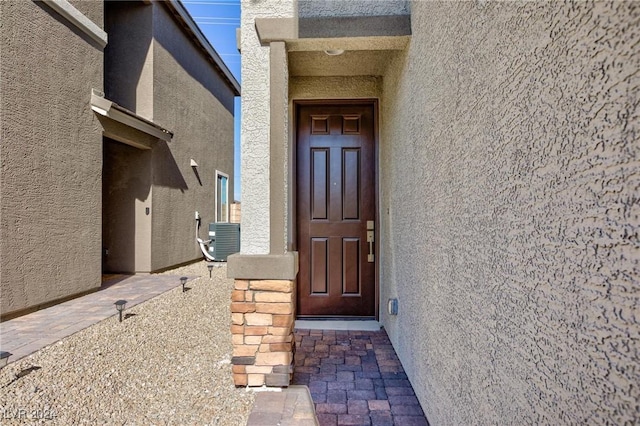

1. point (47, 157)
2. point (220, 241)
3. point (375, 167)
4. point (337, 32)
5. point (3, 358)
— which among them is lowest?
point (3, 358)

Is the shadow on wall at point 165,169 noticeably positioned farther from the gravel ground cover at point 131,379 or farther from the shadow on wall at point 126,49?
the gravel ground cover at point 131,379

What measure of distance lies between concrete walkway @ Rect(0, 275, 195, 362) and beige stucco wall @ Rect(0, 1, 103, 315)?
21cm

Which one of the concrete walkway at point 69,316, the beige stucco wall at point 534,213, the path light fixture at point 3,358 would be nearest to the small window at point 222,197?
the concrete walkway at point 69,316

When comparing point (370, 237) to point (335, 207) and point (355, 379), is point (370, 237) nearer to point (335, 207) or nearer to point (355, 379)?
point (335, 207)

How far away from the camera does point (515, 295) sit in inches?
38.3

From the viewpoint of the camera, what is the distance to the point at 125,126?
566 centimetres

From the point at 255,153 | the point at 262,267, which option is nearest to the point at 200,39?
the point at 255,153

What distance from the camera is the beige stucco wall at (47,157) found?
3627 mm

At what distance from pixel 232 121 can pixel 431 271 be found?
35.0ft

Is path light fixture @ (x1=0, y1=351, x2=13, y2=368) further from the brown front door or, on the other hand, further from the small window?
the small window

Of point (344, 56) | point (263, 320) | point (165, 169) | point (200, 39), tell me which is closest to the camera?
point (263, 320)

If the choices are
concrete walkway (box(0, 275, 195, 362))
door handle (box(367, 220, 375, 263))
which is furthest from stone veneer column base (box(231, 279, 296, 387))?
concrete walkway (box(0, 275, 195, 362))

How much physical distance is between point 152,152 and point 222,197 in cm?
399

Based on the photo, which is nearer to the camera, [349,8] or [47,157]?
[349,8]
